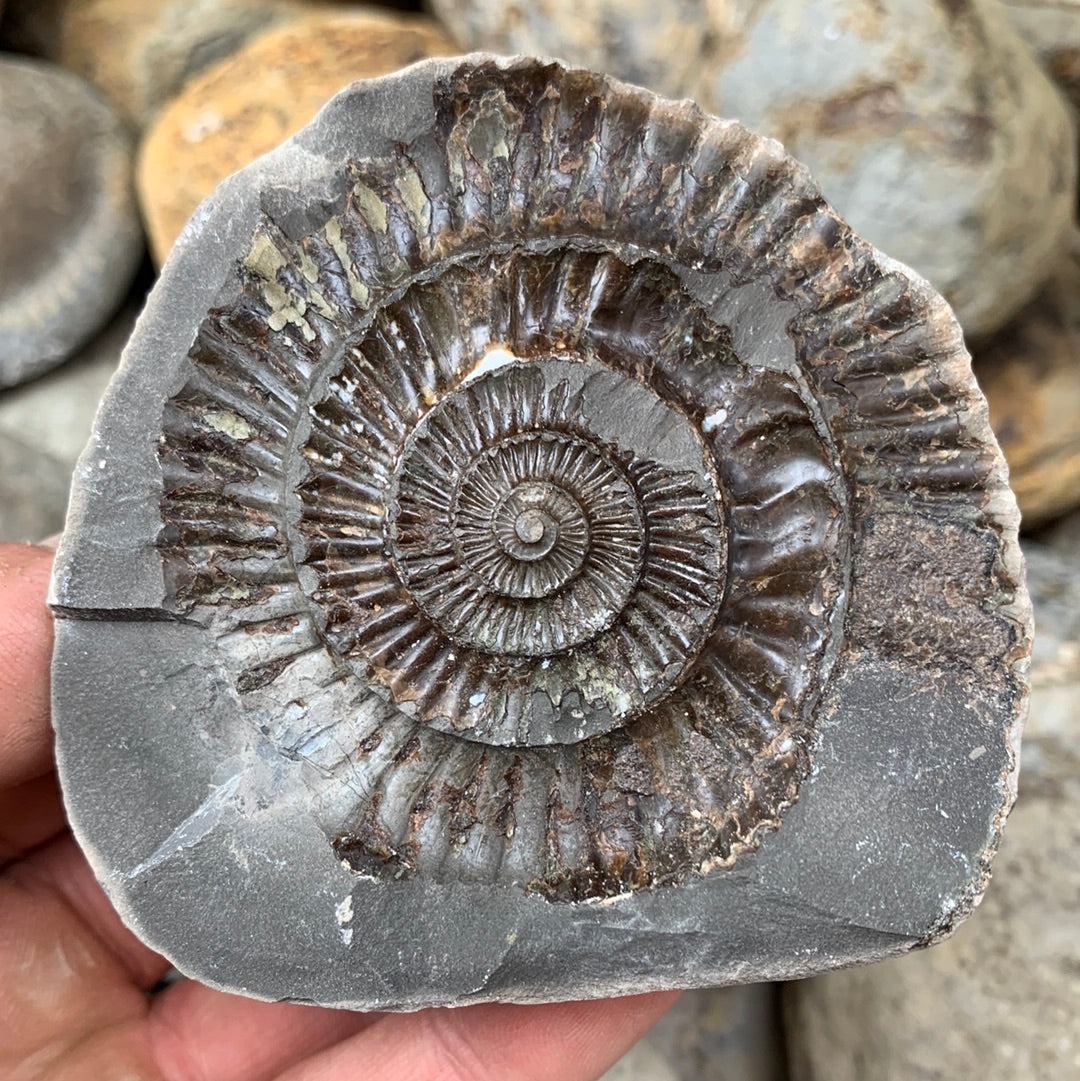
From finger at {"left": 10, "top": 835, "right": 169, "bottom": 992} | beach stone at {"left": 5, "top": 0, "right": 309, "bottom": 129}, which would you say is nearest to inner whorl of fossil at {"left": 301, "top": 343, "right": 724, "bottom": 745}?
finger at {"left": 10, "top": 835, "right": 169, "bottom": 992}

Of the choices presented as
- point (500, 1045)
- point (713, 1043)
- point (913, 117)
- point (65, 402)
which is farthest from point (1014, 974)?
point (65, 402)

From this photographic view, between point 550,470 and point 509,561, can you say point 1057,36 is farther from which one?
point 509,561

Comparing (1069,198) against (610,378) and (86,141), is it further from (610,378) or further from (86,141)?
(86,141)

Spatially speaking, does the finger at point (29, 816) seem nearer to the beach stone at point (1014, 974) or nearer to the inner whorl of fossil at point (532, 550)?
the inner whorl of fossil at point (532, 550)

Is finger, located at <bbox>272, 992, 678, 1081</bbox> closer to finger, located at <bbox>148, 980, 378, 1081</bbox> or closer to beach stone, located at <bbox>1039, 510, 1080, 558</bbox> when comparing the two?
finger, located at <bbox>148, 980, 378, 1081</bbox>

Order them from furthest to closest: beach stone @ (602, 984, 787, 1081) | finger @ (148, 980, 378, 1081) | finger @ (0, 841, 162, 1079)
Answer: beach stone @ (602, 984, 787, 1081) → finger @ (148, 980, 378, 1081) → finger @ (0, 841, 162, 1079)

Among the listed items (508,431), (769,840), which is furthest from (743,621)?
(508,431)

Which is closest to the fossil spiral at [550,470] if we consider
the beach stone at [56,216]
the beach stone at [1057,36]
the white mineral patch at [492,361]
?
the white mineral patch at [492,361]
